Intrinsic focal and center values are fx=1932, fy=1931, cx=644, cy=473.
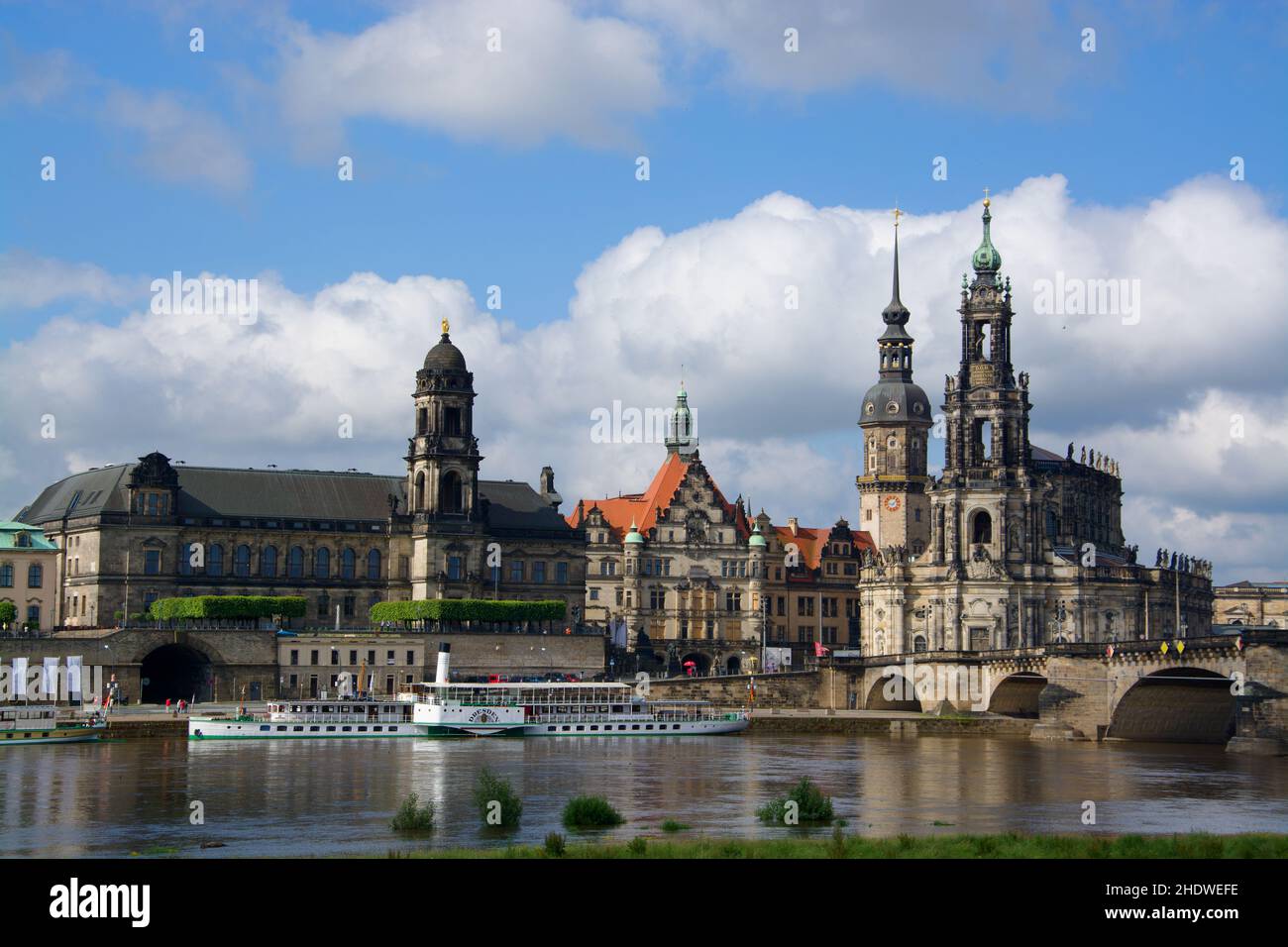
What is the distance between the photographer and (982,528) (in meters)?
134

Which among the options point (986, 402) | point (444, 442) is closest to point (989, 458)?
point (986, 402)

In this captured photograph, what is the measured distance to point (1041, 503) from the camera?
432 ft

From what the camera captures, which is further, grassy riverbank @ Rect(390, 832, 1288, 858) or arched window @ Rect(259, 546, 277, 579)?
arched window @ Rect(259, 546, 277, 579)

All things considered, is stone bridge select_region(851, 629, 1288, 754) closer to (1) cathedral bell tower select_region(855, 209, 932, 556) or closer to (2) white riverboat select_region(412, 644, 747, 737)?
(2) white riverboat select_region(412, 644, 747, 737)

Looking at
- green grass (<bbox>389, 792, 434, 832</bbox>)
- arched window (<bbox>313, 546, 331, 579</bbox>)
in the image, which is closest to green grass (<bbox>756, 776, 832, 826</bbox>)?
green grass (<bbox>389, 792, 434, 832</bbox>)

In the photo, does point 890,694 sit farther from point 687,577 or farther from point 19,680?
point 19,680

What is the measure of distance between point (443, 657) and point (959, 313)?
5283 cm

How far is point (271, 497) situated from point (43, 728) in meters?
39.1

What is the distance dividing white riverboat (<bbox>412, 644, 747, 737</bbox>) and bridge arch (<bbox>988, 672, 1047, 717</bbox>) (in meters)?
17.3

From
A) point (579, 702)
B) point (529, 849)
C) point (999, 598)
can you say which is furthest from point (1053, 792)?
point (999, 598)

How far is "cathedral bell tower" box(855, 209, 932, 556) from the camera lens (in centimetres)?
15300

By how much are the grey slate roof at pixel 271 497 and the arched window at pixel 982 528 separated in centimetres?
2829
